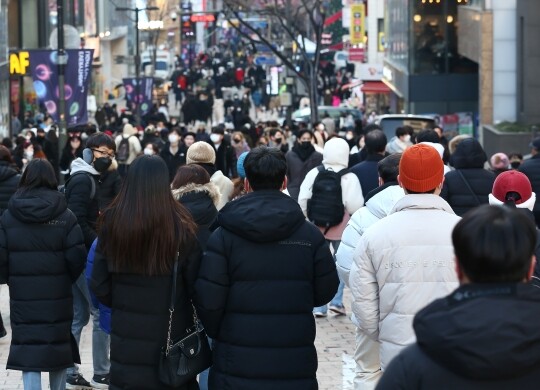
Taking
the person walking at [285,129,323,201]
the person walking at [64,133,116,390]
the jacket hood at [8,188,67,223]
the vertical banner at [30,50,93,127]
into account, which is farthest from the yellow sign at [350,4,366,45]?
the jacket hood at [8,188,67,223]

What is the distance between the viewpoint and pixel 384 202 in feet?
25.0

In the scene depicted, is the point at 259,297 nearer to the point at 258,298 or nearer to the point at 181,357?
the point at 258,298

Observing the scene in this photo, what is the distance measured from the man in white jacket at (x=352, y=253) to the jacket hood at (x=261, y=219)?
30.7 inches

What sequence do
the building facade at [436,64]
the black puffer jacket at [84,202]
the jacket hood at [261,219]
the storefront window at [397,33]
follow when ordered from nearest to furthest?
1. the jacket hood at [261,219]
2. the black puffer jacket at [84,202]
3. the building facade at [436,64]
4. the storefront window at [397,33]

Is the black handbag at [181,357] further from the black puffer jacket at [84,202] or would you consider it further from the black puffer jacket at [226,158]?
the black puffer jacket at [226,158]

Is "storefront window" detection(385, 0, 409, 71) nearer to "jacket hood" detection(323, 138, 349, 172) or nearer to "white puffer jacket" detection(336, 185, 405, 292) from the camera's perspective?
"jacket hood" detection(323, 138, 349, 172)

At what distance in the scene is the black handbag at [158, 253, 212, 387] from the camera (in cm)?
613

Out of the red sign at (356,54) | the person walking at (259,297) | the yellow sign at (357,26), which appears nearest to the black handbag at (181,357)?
the person walking at (259,297)

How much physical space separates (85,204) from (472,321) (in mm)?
6609

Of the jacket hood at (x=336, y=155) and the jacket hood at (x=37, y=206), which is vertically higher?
the jacket hood at (x=37, y=206)

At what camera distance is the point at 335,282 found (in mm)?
6160

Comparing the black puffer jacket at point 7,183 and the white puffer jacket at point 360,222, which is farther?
the black puffer jacket at point 7,183

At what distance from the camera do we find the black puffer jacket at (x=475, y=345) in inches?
134

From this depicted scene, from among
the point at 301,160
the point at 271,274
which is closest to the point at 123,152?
the point at 301,160
